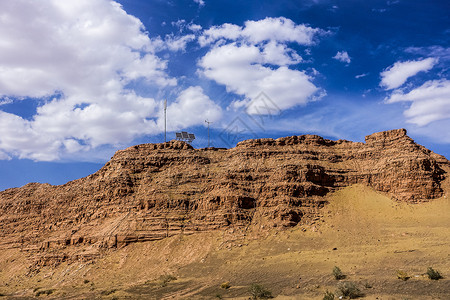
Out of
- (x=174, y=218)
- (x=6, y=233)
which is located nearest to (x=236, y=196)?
(x=174, y=218)

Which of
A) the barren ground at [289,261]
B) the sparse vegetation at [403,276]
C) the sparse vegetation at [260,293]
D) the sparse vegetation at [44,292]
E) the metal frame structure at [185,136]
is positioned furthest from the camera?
the metal frame structure at [185,136]

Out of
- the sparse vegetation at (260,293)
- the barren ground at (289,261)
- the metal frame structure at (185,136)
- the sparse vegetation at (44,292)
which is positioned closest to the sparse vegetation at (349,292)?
the barren ground at (289,261)

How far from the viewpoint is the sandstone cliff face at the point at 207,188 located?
5338 cm

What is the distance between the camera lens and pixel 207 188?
193 feet

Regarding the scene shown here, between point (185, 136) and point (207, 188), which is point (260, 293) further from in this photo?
point (185, 136)

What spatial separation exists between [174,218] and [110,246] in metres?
10.1

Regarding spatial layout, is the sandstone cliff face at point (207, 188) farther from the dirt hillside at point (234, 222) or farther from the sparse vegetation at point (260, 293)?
the sparse vegetation at point (260, 293)

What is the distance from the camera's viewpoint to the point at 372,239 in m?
43.1

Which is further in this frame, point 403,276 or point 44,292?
point 44,292

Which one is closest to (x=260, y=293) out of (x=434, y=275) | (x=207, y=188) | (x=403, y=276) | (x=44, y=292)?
(x=403, y=276)

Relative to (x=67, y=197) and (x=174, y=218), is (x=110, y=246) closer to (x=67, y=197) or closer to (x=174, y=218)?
(x=174, y=218)

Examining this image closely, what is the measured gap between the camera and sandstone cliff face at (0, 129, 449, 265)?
53.4 meters

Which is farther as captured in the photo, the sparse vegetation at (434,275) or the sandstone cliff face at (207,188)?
the sandstone cliff face at (207,188)

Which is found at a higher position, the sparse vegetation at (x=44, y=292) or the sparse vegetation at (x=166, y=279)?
the sparse vegetation at (x=166, y=279)
